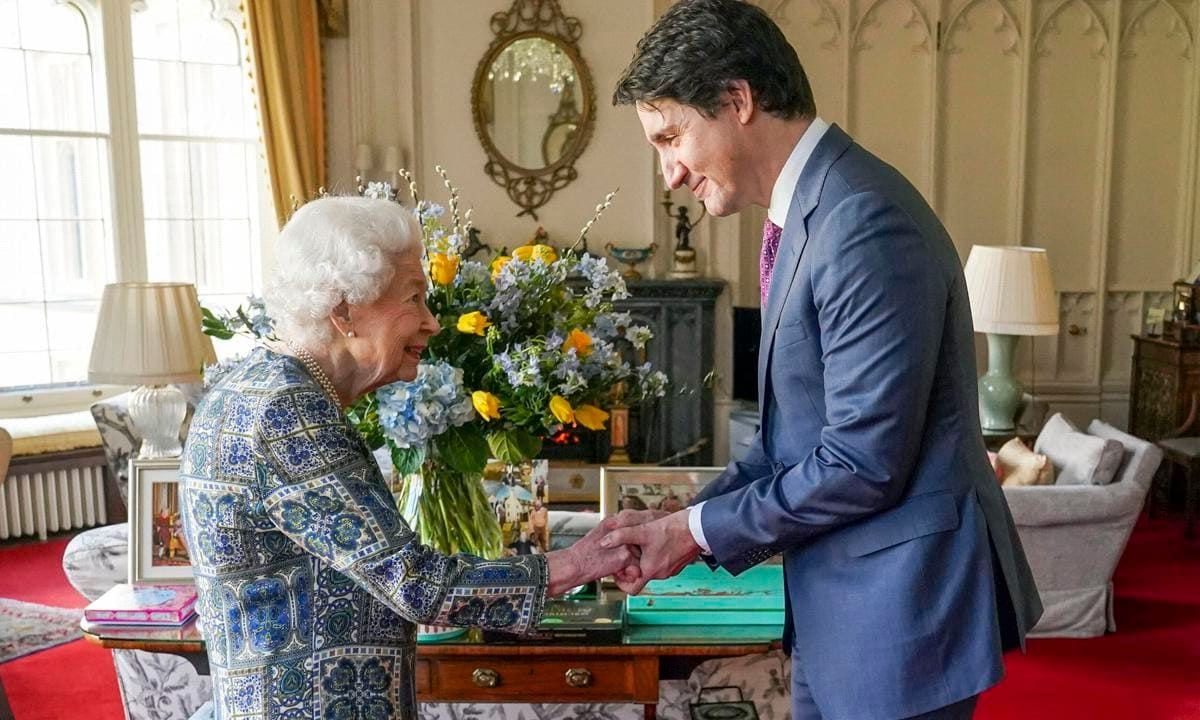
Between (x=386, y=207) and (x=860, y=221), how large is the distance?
27.4 inches

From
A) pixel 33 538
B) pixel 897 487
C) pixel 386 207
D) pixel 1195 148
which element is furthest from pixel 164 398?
pixel 1195 148

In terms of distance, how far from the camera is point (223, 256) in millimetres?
6828

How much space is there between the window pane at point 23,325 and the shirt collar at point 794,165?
18.3 feet

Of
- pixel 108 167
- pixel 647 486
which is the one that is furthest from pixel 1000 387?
pixel 108 167

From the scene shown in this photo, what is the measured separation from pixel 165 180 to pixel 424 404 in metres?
5.18

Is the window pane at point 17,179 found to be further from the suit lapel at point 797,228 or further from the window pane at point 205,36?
the suit lapel at point 797,228

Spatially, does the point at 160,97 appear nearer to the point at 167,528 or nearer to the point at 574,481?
the point at 574,481

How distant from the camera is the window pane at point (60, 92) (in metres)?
6.10

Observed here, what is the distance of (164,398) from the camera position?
412 cm

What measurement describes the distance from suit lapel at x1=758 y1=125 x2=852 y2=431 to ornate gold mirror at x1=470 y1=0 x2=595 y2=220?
5404 millimetres

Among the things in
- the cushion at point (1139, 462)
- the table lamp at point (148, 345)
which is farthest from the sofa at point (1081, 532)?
the table lamp at point (148, 345)

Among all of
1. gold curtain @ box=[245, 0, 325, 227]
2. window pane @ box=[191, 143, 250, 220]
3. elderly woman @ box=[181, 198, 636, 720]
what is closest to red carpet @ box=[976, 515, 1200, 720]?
elderly woman @ box=[181, 198, 636, 720]

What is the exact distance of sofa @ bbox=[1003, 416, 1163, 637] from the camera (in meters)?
4.27

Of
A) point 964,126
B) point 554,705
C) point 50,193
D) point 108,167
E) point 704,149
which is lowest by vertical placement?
point 554,705
